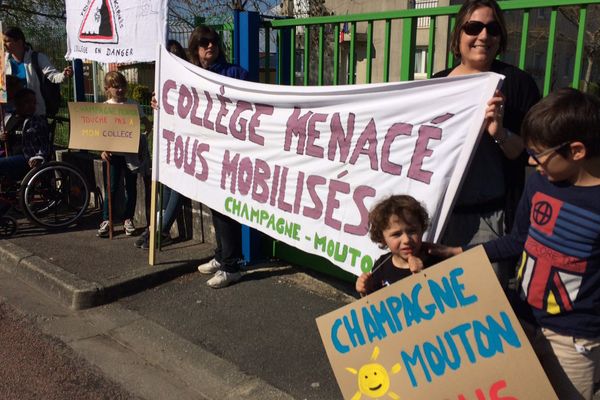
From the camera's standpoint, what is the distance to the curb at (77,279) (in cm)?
434

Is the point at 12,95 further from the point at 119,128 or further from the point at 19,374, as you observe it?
the point at 19,374

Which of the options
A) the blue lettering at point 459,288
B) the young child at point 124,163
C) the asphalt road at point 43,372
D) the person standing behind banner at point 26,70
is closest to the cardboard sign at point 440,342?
the blue lettering at point 459,288

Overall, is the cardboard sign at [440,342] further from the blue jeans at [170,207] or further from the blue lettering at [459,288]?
the blue jeans at [170,207]

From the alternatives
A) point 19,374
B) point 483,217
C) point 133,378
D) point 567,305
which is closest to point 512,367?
point 567,305

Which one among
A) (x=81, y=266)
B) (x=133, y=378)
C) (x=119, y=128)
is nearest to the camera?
(x=133, y=378)

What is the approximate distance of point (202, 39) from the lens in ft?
13.9

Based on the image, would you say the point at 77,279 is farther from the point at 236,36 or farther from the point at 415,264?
the point at 415,264

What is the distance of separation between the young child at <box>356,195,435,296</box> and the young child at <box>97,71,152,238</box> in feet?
12.6

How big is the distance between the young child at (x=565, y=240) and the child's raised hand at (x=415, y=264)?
1.22 ft

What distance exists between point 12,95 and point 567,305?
612 centimetres

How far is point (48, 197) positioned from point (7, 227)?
51cm

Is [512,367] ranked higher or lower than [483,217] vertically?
lower

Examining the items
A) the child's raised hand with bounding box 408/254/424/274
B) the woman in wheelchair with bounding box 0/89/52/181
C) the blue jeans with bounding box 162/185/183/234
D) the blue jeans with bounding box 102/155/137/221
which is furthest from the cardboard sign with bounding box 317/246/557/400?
the woman in wheelchair with bounding box 0/89/52/181

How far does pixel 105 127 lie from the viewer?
18.0 ft
